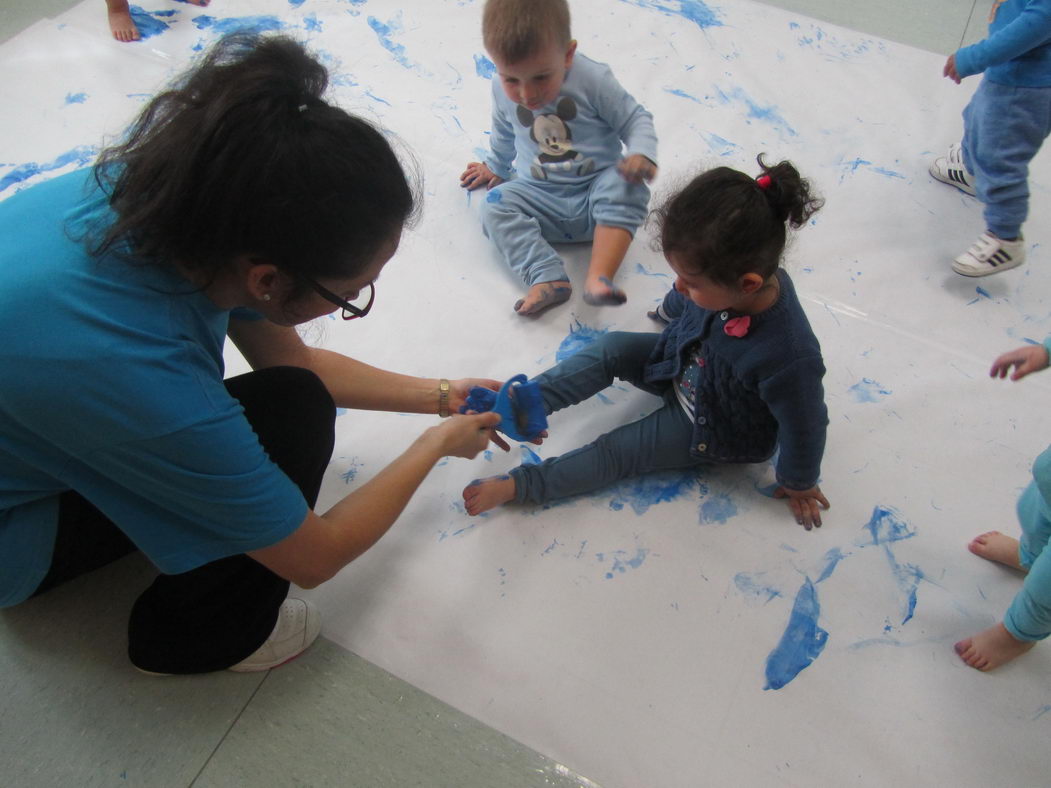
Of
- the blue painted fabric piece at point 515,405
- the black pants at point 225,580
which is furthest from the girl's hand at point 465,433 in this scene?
the black pants at point 225,580

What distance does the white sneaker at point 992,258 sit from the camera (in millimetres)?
1327

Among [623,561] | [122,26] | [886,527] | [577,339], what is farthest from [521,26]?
[122,26]

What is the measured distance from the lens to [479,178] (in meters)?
1.51

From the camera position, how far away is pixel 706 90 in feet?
5.49

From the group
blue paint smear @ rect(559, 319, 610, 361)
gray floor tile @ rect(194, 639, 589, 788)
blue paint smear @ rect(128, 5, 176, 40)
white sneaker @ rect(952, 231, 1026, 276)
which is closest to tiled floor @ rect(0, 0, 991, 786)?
gray floor tile @ rect(194, 639, 589, 788)

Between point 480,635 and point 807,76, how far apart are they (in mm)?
1414

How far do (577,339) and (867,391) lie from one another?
0.47 metres

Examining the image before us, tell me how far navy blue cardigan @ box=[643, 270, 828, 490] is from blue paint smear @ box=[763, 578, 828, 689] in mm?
157

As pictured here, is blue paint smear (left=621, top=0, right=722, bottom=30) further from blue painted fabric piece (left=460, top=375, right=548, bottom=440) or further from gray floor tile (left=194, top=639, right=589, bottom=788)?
gray floor tile (left=194, top=639, right=589, bottom=788)

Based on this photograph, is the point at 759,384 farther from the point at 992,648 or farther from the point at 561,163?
the point at 561,163

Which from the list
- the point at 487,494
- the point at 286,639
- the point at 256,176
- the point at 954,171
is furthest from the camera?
the point at 954,171

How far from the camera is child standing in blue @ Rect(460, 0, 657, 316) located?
1246mm

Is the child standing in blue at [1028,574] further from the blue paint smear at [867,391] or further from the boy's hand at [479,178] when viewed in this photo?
the boy's hand at [479,178]

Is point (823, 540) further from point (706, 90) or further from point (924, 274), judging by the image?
point (706, 90)
